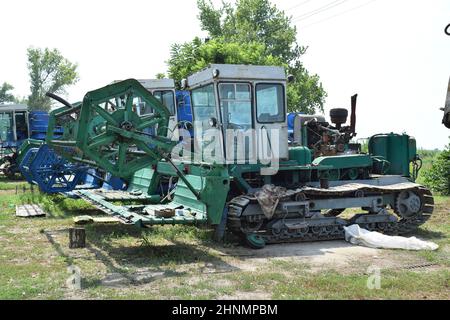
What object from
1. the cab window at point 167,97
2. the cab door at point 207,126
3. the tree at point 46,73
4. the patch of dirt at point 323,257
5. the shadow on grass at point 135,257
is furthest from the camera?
the tree at point 46,73

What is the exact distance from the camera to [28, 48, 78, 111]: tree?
57.8 m

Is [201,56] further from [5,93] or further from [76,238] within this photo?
[5,93]

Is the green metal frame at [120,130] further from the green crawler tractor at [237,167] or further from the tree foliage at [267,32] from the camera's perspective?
the tree foliage at [267,32]

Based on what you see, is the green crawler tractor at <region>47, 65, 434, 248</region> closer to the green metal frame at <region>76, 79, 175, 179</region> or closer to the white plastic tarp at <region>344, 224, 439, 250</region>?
the green metal frame at <region>76, 79, 175, 179</region>

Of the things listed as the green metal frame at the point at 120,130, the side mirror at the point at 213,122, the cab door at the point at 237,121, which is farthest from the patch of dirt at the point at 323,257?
the side mirror at the point at 213,122

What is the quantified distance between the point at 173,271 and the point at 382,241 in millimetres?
3710

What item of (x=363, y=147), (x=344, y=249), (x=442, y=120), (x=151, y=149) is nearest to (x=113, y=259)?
(x=151, y=149)

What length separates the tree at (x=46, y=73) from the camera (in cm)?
5781

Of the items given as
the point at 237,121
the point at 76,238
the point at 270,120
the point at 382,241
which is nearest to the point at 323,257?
the point at 382,241

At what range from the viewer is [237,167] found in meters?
9.41

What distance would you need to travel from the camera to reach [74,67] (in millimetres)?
59594

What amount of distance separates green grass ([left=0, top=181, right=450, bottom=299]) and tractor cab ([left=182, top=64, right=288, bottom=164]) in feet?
5.39

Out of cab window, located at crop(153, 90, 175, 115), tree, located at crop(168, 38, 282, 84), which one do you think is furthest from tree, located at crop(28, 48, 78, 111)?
cab window, located at crop(153, 90, 175, 115)

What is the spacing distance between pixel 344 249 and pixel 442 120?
435cm
